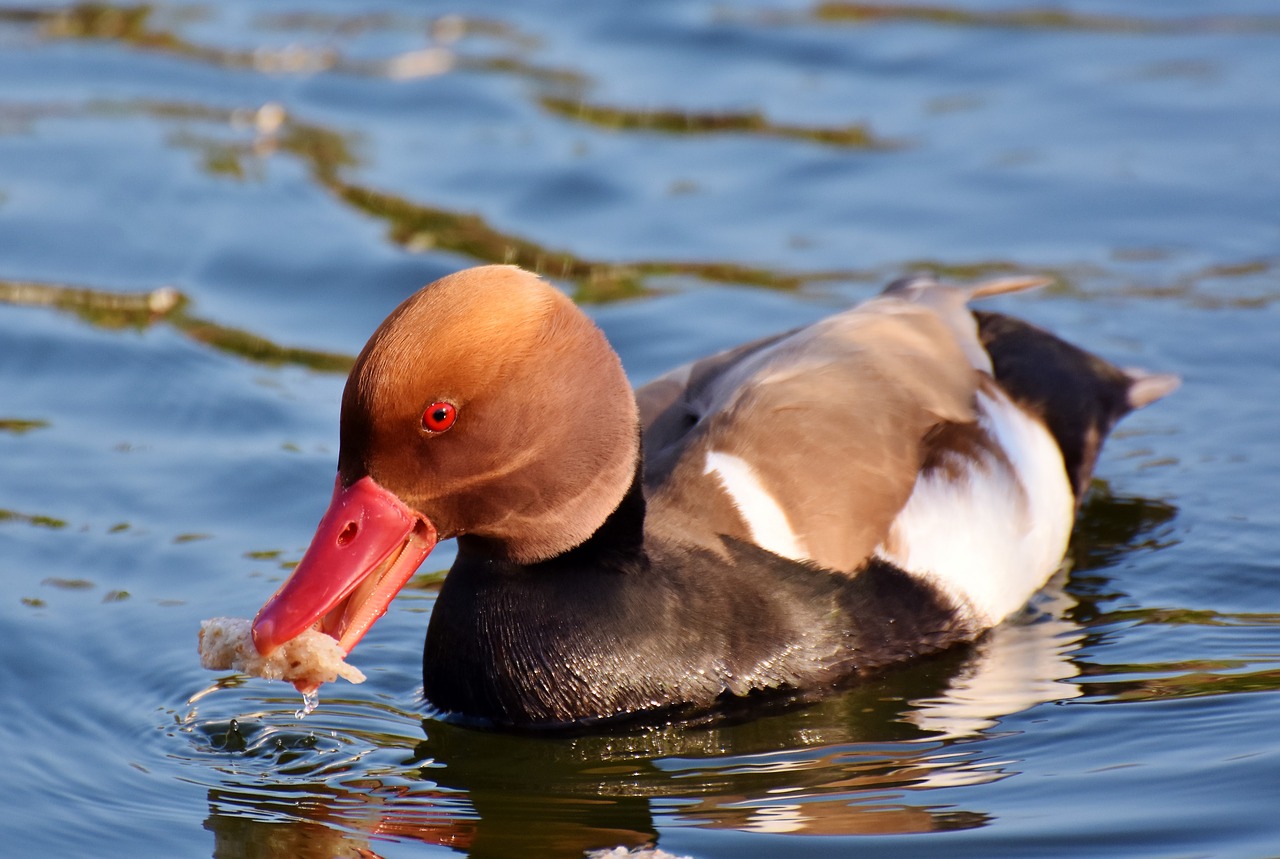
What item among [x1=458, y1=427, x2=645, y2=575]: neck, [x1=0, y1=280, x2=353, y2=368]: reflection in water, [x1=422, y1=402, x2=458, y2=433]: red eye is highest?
[x1=422, y1=402, x2=458, y2=433]: red eye

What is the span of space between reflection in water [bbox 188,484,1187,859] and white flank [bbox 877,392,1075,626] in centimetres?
28

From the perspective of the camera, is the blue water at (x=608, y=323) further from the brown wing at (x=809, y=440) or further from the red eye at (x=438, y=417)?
the red eye at (x=438, y=417)

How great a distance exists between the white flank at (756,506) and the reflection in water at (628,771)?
470 millimetres

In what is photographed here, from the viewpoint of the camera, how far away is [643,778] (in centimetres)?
506

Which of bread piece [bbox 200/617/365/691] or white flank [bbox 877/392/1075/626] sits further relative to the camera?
white flank [bbox 877/392/1075/626]

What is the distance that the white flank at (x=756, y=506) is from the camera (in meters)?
5.62

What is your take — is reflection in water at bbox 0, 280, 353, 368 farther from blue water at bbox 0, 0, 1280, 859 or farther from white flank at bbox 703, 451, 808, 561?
white flank at bbox 703, 451, 808, 561

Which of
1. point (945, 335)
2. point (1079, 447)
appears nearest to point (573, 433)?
point (945, 335)

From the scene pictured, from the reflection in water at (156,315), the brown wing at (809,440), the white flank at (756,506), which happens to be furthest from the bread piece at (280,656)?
the reflection in water at (156,315)

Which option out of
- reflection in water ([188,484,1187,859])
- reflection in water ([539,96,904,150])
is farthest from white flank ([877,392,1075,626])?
reflection in water ([539,96,904,150])

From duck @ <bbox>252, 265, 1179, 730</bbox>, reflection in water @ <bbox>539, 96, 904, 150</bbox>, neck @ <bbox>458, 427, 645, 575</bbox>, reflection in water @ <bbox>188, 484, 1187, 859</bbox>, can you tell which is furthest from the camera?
reflection in water @ <bbox>539, 96, 904, 150</bbox>

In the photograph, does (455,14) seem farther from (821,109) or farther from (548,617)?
(548,617)

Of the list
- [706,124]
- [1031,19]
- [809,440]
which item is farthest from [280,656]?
[1031,19]

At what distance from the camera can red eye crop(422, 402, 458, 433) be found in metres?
4.83
